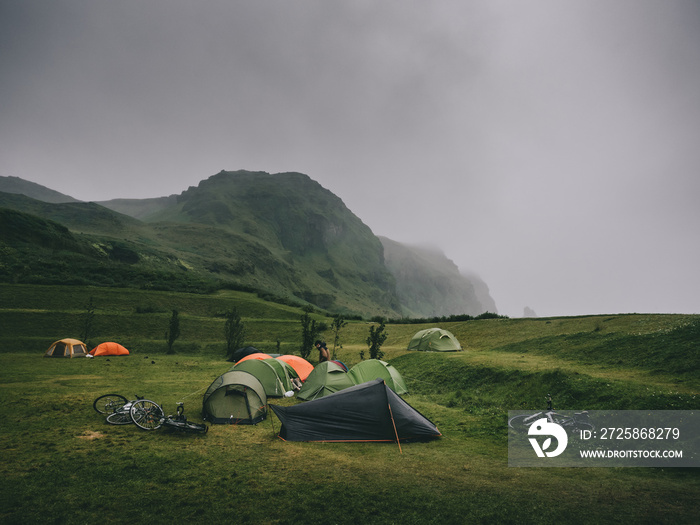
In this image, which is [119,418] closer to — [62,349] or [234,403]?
[234,403]

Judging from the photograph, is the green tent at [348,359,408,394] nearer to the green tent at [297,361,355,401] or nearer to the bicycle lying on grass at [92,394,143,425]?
the green tent at [297,361,355,401]

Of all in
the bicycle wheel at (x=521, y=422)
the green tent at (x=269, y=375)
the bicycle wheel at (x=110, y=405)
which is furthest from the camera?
the green tent at (x=269, y=375)

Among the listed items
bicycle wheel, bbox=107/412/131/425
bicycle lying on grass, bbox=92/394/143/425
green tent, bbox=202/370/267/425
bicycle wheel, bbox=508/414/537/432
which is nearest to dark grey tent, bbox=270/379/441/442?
green tent, bbox=202/370/267/425

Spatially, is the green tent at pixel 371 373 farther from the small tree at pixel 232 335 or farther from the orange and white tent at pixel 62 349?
the orange and white tent at pixel 62 349

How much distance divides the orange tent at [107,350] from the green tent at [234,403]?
25.0 metres

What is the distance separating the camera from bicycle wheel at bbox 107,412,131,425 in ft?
38.7

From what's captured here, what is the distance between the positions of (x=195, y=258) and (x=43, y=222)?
46509mm

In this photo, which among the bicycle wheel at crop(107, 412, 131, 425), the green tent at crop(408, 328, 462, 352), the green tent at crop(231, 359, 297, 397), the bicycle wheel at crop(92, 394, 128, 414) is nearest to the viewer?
the bicycle wheel at crop(107, 412, 131, 425)

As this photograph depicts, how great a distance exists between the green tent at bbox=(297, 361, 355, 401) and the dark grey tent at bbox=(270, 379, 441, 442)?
13.6ft

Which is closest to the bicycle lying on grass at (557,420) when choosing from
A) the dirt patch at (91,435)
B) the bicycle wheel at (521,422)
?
the bicycle wheel at (521,422)

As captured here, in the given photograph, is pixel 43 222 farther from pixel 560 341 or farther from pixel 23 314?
pixel 560 341

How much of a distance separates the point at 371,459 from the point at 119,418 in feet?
31.3

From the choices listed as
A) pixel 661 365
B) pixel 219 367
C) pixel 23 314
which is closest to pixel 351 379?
pixel 661 365

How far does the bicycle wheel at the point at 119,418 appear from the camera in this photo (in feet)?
38.7
